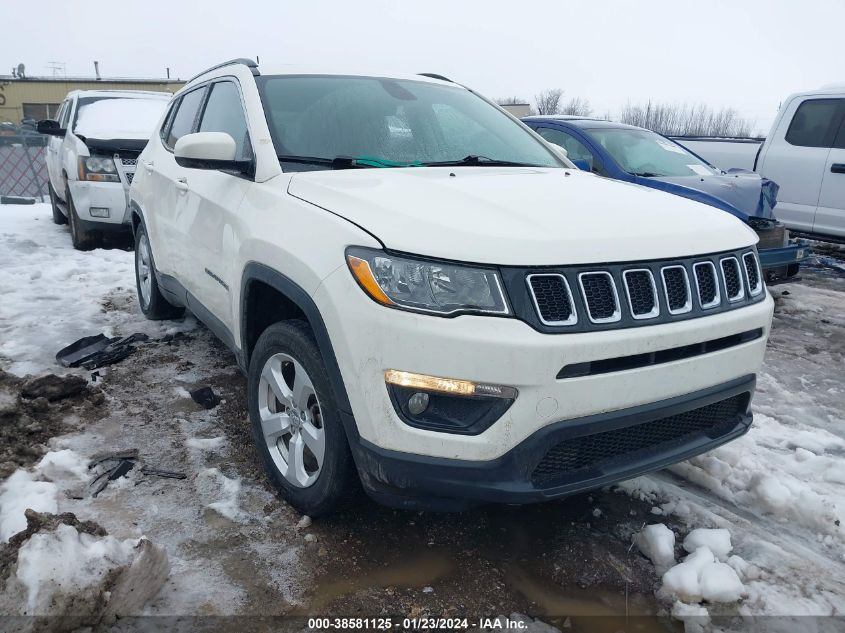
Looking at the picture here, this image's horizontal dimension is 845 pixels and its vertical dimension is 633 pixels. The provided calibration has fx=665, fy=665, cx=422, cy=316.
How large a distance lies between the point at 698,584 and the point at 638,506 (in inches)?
22.7

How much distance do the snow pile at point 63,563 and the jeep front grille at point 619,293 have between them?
161 centimetres

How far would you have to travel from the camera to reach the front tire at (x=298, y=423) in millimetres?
2383

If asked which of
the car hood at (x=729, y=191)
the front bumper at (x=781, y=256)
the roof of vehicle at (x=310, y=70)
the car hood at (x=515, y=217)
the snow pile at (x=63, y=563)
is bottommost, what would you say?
the snow pile at (x=63, y=563)

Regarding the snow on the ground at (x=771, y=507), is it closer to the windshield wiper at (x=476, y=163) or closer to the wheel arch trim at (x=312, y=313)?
the wheel arch trim at (x=312, y=313)

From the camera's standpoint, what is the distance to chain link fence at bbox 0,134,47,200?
568 inches

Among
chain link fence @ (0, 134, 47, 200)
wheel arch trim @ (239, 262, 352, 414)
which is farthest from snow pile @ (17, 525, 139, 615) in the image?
chain link fence @ (0, 134, 47, 200)

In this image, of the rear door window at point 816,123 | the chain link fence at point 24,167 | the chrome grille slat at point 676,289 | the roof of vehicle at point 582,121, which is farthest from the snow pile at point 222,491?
the chain link fence at point 24,167

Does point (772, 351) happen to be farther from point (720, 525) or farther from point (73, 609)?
point (73, 609)

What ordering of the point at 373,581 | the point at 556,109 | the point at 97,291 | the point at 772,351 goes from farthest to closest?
the point at 556,109 < the point at 97,291 < the point at 772,351 < the point at 373,581

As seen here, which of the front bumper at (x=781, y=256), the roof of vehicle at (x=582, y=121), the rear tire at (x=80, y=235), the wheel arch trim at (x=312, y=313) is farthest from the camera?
the rear tire at (x=80, y=235)

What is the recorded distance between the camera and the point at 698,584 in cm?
233

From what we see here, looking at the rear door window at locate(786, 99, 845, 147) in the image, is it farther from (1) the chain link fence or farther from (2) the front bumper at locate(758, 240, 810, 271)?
(1) the chain link fence

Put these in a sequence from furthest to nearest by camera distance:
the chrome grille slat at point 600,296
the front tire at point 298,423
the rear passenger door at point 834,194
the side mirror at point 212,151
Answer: the rear passenger door at point 834,194
the side mirror at point 212,151
the front tire at point 298,423
the chrome grille slat at point 600,296

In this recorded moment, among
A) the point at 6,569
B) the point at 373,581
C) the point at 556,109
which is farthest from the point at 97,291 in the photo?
the point at 556,109
